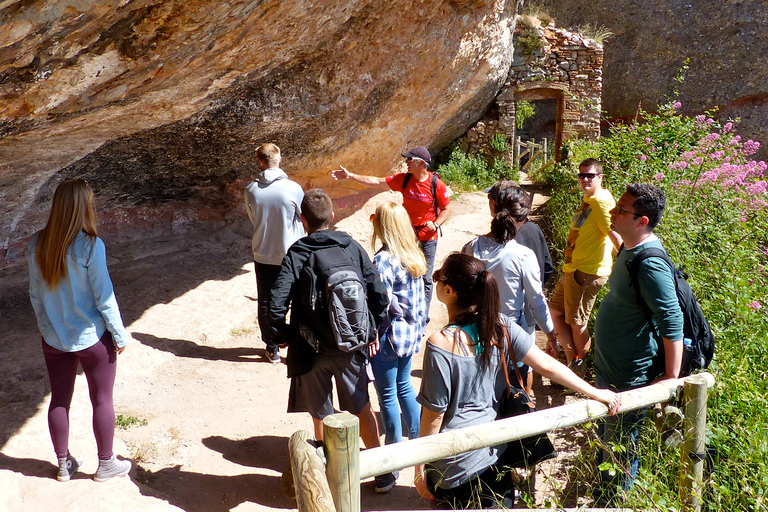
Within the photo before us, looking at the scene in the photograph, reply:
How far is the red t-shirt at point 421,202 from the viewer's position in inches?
191

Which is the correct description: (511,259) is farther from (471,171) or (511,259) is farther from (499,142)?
(499,142)

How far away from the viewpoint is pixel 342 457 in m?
1.84

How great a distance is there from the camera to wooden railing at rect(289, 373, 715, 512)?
181 cm

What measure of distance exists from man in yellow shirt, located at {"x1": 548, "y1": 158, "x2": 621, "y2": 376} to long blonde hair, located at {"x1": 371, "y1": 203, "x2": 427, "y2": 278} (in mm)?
1473

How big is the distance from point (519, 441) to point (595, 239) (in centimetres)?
221

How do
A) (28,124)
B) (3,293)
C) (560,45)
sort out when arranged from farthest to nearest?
(560,45)
(3,293)
(28,124)

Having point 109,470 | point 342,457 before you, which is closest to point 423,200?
point 109,470

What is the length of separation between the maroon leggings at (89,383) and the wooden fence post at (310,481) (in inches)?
54.1

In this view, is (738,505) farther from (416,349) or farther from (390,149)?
(390,149)

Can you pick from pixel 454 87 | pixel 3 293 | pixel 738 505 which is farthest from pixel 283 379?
pixel 454 87

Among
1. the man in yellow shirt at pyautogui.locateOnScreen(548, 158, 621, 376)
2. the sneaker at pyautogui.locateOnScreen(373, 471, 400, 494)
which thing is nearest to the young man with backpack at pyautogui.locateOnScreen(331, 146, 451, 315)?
the man in yellow shirt at pyautogui.locateOnScreen(548, 158, 621, 376)

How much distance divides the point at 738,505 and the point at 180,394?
322 centimetres

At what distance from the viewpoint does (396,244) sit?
3.05 m

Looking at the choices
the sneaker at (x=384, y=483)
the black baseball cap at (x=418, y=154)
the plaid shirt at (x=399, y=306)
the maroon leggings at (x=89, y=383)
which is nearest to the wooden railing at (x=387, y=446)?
the plaid shirt at (x=399, y=306)
